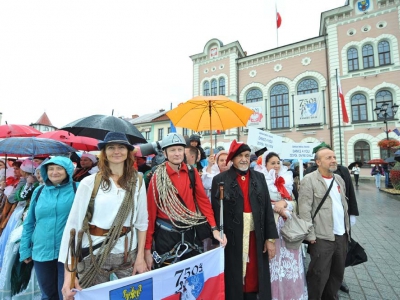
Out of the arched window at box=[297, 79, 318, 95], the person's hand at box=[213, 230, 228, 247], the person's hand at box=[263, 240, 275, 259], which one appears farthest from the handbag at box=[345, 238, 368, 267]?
the arched window at box=[297, 79, 318, 95]

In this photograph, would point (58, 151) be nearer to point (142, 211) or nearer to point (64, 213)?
point (64, 213)

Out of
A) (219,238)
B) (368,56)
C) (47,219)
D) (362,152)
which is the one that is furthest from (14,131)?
(368,56)

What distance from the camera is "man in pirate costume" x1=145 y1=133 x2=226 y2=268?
221 centimetres

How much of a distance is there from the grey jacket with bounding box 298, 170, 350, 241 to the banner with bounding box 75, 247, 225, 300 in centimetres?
133

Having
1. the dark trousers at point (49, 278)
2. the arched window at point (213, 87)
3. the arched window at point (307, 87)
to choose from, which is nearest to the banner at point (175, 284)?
the dark trousers at point (49, 278)

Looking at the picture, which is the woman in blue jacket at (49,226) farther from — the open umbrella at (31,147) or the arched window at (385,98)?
the arched window at (385,98)

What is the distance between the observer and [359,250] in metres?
3.01

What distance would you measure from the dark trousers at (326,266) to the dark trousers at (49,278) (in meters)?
3.06

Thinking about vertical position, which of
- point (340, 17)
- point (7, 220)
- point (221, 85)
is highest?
point (340, 17)

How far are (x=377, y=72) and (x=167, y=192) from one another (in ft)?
81.8

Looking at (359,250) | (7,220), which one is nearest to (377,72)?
(359,250)

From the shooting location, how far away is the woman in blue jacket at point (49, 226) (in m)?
2.31

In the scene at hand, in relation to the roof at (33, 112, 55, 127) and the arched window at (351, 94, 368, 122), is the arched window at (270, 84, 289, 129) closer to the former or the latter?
the arched window at (351, 94, 368, 122)

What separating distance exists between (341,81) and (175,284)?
24490 mm
